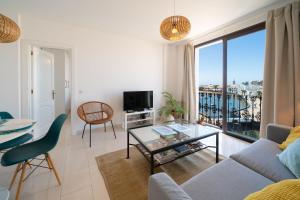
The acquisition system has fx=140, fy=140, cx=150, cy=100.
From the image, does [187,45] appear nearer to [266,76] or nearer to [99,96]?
[266,76]

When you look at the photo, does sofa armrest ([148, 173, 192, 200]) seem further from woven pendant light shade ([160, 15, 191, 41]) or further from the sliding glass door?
the sliding glass door

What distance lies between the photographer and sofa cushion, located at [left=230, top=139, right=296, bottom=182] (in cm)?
111

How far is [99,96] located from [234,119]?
332cm

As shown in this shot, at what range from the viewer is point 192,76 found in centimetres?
391

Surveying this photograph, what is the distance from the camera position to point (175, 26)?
168 cm

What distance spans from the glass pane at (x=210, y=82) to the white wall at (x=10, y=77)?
4.06 metres

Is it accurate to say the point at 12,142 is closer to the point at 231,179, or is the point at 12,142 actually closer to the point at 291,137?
the point at 231,179

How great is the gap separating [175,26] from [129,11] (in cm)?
128

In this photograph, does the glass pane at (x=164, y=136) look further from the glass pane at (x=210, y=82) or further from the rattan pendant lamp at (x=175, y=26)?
the glass pane at (x=210, y=82)

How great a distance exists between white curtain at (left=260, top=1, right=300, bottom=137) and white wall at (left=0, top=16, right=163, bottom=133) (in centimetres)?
266

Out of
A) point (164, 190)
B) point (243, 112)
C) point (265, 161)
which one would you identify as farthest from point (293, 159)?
point (243, 112)

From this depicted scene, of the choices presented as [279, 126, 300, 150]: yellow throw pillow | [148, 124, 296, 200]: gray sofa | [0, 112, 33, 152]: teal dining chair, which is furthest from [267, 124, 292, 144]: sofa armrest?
[0, 112, 33, 152]: teal dining chair

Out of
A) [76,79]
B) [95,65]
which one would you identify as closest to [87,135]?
[76,79]

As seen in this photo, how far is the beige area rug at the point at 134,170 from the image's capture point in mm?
1497
